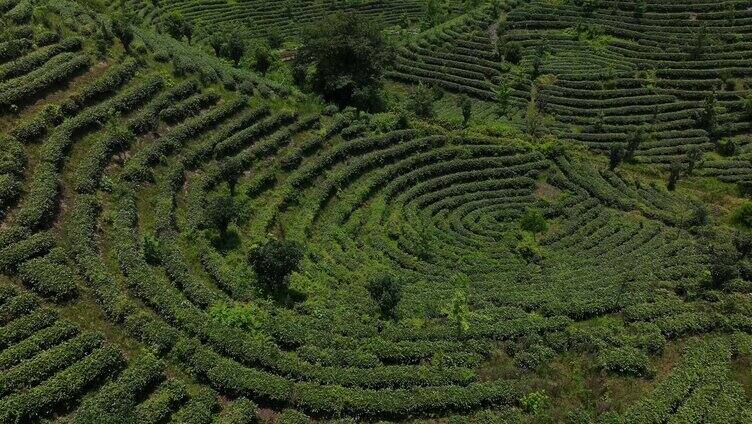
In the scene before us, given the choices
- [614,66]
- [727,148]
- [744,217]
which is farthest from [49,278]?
[614,66]

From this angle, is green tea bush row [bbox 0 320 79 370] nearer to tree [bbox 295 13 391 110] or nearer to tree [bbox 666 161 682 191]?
tree [bbox 295 13 391 110]

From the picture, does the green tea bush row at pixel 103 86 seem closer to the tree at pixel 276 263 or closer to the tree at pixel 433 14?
the tree at pixel 276 263

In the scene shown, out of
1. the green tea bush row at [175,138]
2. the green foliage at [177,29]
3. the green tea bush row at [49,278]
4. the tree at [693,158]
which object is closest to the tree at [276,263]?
the green tea bush row at [49,278]

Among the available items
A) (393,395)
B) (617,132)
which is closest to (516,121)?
(617,132)

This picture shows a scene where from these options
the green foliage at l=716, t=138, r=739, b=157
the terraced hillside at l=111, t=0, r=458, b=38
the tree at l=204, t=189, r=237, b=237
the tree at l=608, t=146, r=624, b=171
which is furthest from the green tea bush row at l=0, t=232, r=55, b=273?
the green foliage at l=716, t=138, r=739, b=157

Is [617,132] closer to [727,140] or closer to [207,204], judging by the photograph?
[727,140]

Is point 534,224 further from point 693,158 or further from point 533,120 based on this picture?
point 693,158
